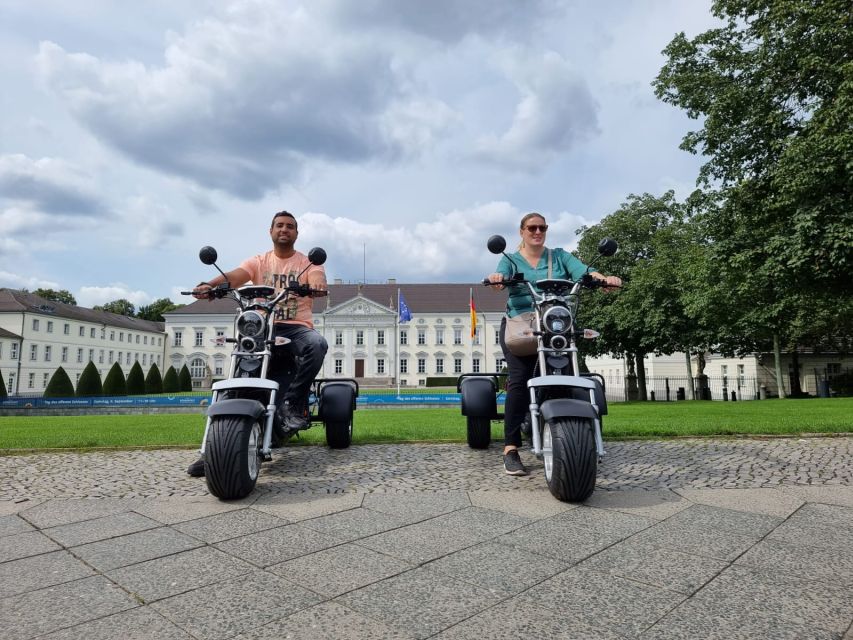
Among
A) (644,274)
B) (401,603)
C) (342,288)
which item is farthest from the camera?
(342,288)

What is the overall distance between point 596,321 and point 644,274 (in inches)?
140

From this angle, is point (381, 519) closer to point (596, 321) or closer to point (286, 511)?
point (286, 511)

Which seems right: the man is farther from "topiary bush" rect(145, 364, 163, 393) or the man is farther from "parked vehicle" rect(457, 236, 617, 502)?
"topiary bush" rect(145, 364, 163, 393)

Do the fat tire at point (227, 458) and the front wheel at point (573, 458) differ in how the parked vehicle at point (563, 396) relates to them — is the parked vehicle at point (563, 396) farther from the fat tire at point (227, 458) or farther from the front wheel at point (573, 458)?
the fat tire at point (227, 458)

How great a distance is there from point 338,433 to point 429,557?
358 centimetres

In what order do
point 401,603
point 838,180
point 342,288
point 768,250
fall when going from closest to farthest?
point 401,603
point 838,180
point 768,250
point 342,288

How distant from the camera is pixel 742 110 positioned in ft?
48.6

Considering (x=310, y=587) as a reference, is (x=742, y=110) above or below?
above

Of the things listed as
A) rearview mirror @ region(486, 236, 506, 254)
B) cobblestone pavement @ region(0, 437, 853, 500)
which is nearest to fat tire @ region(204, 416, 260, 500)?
cobblestone pavement @ region(0, 437, 853, 500)

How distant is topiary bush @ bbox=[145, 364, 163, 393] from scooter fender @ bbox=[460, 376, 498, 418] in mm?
55432

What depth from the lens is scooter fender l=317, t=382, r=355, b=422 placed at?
5.74 m

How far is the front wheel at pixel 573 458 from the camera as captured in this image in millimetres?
3314

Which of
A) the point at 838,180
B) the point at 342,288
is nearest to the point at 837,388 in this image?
the point at 838,180

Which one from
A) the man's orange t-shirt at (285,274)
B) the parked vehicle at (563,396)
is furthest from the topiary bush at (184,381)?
the parked vehicle at (563,396)
